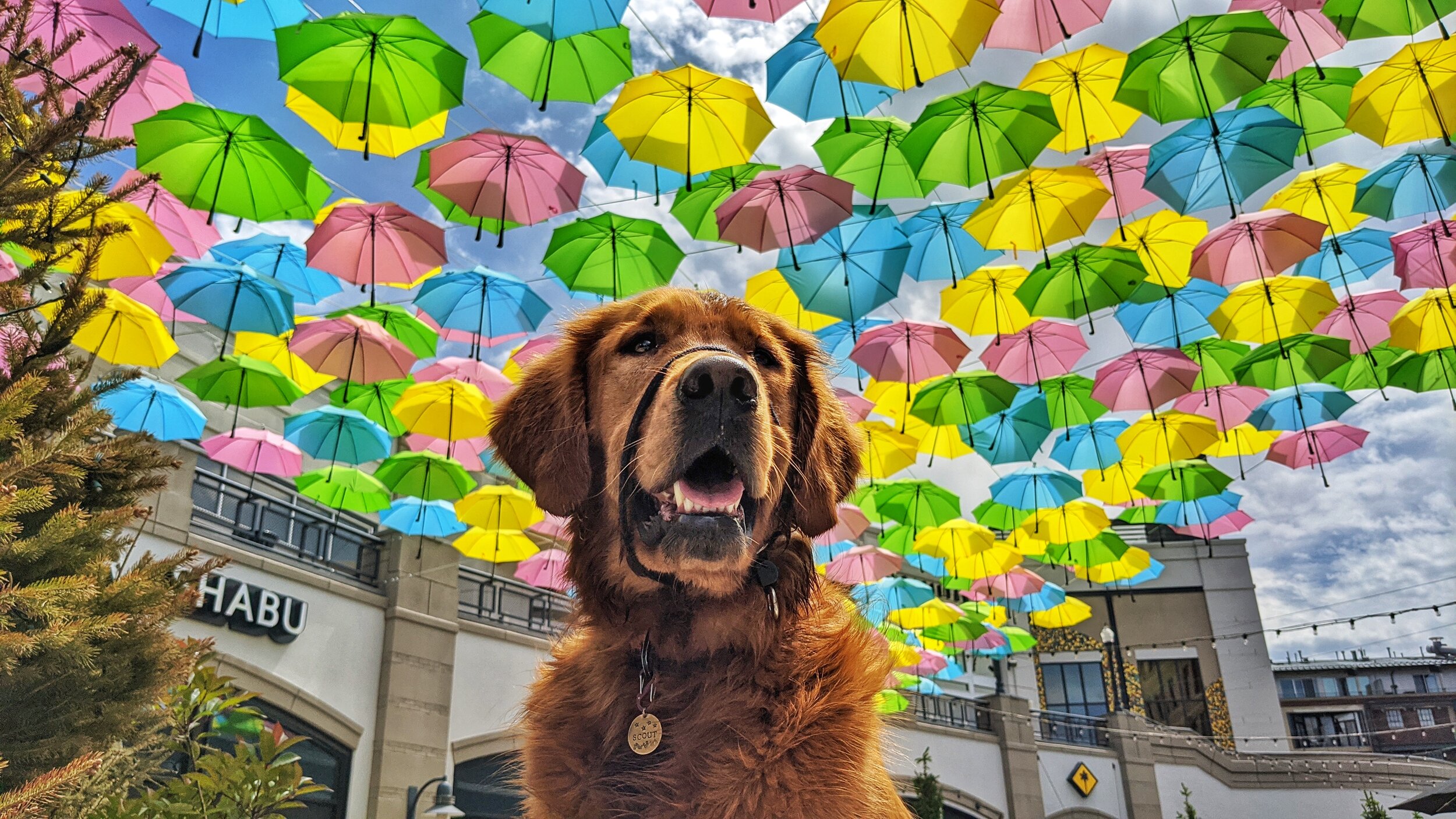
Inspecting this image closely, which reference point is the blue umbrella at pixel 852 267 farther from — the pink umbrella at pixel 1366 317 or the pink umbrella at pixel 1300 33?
the pink umbrella at pixel 1366 317

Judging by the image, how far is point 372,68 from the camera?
19.7ft

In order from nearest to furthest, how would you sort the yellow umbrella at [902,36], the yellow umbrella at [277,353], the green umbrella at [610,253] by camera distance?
1. the yellow umbrella at [902,36]
2. the green umbrella at [610,253]
3. the yellow umbrella at [277,353]

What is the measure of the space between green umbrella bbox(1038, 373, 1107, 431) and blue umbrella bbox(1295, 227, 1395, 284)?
101 inches

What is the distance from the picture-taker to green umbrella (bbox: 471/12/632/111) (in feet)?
21.1

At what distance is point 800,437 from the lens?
1.73 metres

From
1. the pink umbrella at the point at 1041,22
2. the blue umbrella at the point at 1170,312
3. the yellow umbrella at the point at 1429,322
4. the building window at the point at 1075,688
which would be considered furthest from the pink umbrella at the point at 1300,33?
the building window at the point at 1075,688

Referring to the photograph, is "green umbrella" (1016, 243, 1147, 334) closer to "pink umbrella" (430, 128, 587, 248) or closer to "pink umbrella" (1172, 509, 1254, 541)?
"pink umbrella" (430, 128, 587, 248)

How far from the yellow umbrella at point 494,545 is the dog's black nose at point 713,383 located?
982 cm

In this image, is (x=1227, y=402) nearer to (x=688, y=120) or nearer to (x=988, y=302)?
(x=988, y=302)

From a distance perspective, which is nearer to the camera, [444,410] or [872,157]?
[872,157]

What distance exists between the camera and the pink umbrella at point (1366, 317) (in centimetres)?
941

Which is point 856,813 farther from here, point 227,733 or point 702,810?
point 227,733

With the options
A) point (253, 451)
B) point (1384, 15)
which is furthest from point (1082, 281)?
point (253, 451)

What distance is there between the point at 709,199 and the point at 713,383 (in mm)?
6845
